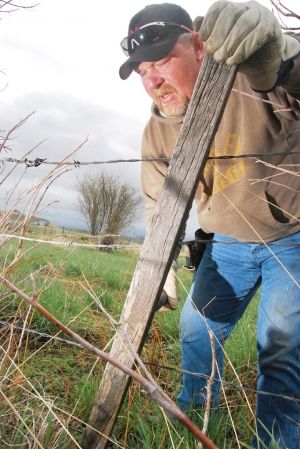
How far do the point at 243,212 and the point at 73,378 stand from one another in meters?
1.54

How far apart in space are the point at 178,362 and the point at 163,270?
2.07m

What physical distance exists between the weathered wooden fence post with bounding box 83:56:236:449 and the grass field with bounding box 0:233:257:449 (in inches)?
5.5

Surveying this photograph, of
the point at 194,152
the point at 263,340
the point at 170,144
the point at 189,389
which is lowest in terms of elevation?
the point at 189,389

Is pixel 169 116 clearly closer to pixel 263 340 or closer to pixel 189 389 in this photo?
pixel 263 340

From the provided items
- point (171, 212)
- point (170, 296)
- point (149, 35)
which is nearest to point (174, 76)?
point (149, 35)

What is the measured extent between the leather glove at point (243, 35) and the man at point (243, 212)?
0.99 feet

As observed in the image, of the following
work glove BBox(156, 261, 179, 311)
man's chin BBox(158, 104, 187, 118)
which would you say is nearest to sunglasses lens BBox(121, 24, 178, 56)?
man's chin BBox(158, 104, 187, 118)

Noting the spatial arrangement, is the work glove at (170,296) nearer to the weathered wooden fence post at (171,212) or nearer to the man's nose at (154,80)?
the weathered wooden fence post at (171,212)

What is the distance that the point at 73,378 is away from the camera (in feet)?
8.46

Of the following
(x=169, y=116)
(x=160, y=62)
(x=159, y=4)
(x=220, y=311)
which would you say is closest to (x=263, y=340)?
(x=220, y=311)

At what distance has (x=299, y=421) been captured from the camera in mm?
1676

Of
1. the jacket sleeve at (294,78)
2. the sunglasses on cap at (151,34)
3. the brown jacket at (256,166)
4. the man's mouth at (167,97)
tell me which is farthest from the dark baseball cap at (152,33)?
the jacket sleeve at (294,78)

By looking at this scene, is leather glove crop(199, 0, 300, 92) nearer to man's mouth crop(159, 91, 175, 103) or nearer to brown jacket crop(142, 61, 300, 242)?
brown jacket crop(142, 61, 300, 242)

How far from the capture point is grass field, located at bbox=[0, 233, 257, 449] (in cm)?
152
